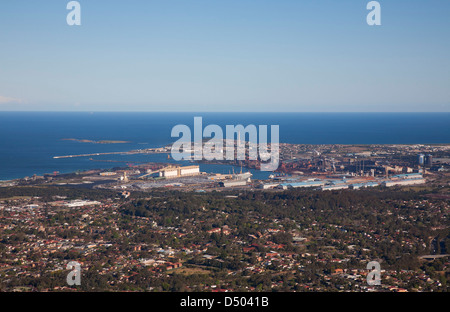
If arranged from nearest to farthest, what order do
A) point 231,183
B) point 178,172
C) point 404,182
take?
point 231,183
point 404,182
point 178,172

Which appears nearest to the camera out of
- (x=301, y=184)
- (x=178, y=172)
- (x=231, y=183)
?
(x=301, y=184)

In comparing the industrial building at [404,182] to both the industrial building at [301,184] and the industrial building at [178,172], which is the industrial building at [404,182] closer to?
the industrial building at [301,184]

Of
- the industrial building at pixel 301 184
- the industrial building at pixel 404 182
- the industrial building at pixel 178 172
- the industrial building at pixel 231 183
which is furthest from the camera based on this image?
the industrial building at pixel 178 172

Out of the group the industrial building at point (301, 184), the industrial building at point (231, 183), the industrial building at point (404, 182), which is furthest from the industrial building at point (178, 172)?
the industrial building at point (404, 182)

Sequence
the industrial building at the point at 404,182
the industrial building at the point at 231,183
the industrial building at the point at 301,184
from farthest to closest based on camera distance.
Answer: the industrial building at the point at 231,183
the industrial building at the point at 404,182
the industrial building at the point at 301,184

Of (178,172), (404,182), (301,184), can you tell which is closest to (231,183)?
(301,184)

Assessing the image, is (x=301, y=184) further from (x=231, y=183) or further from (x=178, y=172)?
(x=178, y=172)

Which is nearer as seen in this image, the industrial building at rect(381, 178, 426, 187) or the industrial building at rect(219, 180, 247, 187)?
the industrial building at rect(381, 178, 426, 187)

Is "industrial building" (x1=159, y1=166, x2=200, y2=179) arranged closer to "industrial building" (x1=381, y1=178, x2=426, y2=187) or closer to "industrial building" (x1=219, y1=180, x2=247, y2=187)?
"industrial building" (x1=219, y1=180, x2=247, y2=187)

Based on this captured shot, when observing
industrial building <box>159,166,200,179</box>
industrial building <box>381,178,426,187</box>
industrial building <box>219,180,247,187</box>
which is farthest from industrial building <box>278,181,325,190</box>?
industrial building <box>159,166,200,179</box>

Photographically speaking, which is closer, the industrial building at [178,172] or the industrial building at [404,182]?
the industrial building at [404,182]
